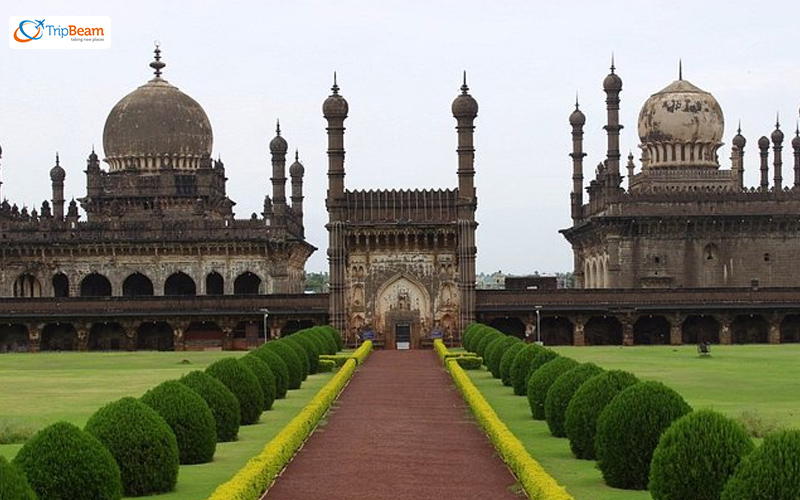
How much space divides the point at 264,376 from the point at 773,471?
1431cm

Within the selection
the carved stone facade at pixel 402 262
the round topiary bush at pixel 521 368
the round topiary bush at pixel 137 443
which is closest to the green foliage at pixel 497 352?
the round topiary bush at pixel 521 368

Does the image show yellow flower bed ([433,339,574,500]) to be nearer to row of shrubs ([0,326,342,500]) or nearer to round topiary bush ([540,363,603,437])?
round topiary bush ([540,363,603,437])

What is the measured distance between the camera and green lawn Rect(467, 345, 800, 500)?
15.9m

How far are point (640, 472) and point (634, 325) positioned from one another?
125 ft

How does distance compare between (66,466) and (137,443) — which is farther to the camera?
(137,443)

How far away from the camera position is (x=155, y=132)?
60.2 metres

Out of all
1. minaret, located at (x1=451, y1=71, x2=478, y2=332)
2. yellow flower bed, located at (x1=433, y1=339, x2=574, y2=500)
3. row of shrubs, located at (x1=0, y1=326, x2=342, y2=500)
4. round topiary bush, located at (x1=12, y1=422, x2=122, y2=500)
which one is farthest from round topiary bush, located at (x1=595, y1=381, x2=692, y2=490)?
minaret, located at (x1=451, y1=71, x2=478, y2=332)

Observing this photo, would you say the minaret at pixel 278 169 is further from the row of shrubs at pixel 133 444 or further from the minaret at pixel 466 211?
the row of shrubs at pixel 133 444

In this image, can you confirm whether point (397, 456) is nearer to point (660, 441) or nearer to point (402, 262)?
point (660, 441)

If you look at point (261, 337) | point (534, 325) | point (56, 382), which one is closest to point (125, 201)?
point (261, 337)

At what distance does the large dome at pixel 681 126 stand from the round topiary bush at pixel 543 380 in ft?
135

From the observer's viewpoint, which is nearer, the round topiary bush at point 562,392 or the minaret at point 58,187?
the round topiary bush at point 562,392

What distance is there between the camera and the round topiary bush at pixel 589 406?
52.7 ft

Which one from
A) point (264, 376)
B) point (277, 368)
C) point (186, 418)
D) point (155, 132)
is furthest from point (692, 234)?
point (186, 418)
